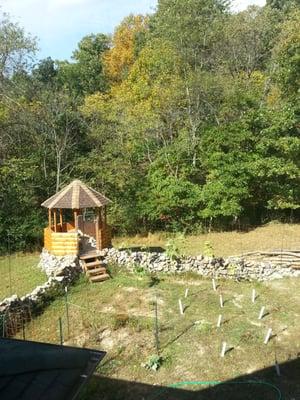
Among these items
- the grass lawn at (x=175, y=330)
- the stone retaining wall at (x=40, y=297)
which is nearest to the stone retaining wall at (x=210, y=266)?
the grass lawn at (x=175, y=330)

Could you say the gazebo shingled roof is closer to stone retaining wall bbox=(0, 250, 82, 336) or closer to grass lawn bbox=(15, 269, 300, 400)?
stone retaining wall bbox=(0, 250, 82, 336)

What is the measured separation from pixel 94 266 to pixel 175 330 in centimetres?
553

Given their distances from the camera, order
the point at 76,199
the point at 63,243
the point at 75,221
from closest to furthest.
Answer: the point at 63,243
the point at 76,199
the point at 75,221

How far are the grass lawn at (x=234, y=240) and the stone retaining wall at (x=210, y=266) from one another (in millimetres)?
3218

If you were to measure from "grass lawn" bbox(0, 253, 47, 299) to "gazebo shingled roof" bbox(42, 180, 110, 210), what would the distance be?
2.91 metres

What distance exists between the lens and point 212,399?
9.38m

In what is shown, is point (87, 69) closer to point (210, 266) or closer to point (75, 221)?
point (75, 221)

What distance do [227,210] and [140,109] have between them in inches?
339

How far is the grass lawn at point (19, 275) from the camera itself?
15889 mm

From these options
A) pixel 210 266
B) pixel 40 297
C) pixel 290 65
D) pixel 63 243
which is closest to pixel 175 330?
pixel 40 297

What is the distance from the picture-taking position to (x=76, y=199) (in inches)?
703

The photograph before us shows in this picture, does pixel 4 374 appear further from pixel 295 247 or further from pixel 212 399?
pixel 295 247

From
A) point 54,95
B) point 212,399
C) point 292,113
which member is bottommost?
point 212,399

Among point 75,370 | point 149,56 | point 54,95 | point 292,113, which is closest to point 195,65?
point 149,56
